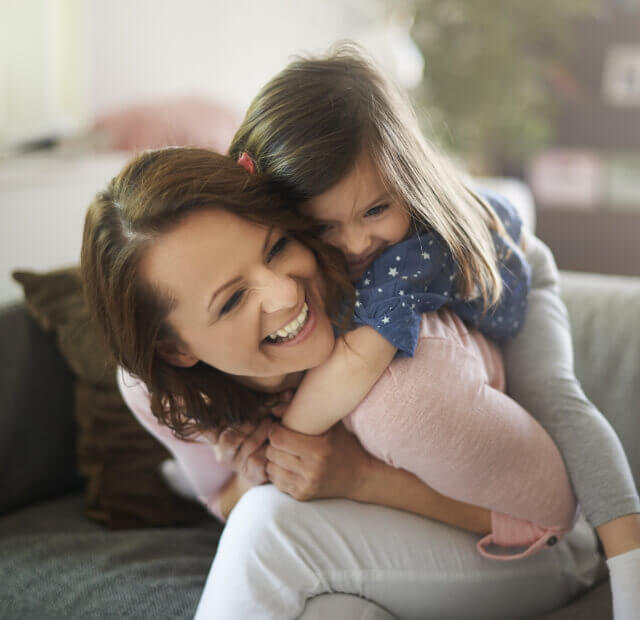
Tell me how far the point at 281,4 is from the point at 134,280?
303 centimetres

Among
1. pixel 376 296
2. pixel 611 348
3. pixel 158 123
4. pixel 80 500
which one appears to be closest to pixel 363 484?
pixel 376 296

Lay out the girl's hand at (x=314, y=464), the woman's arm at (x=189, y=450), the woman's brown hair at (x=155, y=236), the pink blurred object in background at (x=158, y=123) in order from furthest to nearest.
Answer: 1. the pink blurred object in background at (x=158, y=123)
2. the woman's arm at (x=189, y=450)
3. the girl's hand at (x=314, y=464)
4. the woman's brown hair at (x=155, y=236)

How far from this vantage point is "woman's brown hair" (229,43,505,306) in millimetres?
848

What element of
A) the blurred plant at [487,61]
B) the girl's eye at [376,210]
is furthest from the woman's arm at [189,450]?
the blurred plant at [487,61]

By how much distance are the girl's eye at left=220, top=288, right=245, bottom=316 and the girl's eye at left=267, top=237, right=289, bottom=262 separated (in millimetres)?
55

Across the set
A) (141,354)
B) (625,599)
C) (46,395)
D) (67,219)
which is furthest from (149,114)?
(625,599)

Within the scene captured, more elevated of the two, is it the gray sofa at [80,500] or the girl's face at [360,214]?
the girl's face at [360,214]

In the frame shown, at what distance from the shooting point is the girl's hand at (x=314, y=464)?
3.12 ft

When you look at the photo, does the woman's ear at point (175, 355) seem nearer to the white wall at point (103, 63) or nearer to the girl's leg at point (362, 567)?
the girl's leg at point (362, 567)

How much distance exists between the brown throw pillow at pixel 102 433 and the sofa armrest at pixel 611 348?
782mm

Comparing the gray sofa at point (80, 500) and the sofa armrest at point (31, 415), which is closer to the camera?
the gray sofa at point (80, 500)

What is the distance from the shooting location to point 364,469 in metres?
0.99

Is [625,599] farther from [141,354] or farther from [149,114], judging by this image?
[149,114]

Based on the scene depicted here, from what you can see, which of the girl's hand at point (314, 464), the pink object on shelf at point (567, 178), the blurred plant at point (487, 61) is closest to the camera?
the girl's hand at point (314, 464)
